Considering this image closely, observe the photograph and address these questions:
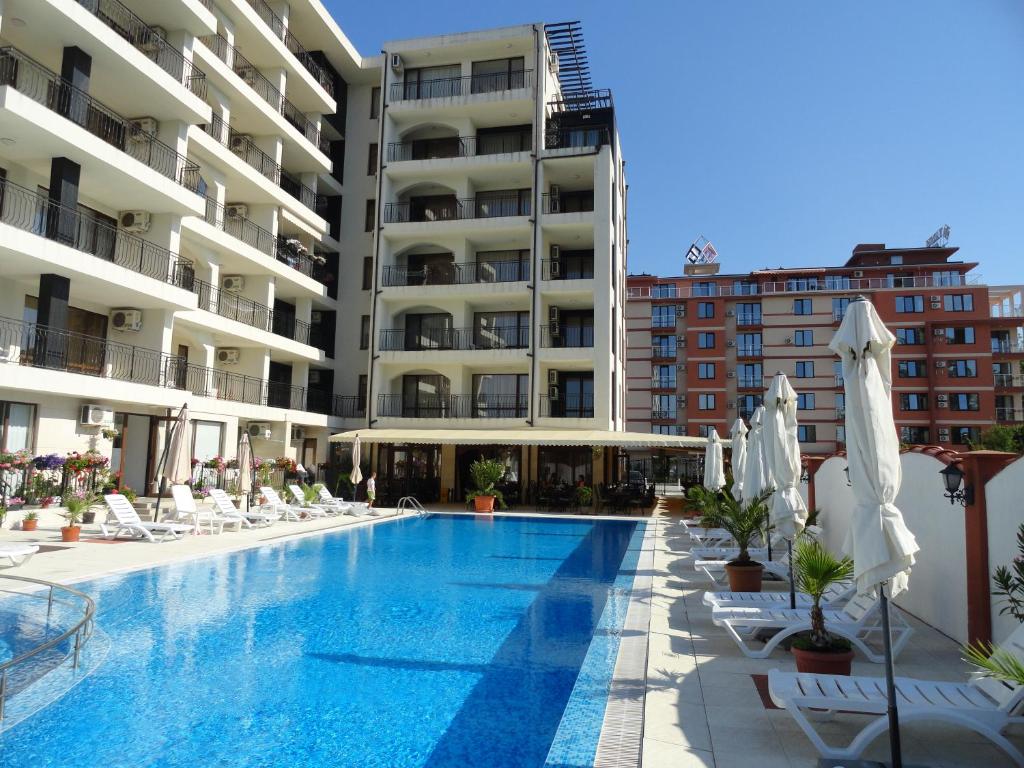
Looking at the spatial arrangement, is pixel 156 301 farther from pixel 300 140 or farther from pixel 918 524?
pixel 918 524

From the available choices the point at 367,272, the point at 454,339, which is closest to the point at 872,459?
the point at 454,339

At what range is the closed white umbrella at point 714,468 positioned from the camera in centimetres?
1809

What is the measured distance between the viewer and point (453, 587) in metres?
11.4

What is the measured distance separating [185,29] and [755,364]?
4654cm

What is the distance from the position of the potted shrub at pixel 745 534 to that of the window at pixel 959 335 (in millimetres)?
49058

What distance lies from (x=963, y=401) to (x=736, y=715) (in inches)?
2137

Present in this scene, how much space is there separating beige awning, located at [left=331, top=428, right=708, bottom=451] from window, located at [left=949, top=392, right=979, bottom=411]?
114 ft

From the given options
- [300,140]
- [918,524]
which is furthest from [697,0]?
[300,140]

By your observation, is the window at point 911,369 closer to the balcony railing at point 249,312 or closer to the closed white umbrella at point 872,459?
the balcony railing at point 249,312

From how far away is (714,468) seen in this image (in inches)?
726

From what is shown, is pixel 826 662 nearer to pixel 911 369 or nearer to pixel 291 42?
pixel 291 42

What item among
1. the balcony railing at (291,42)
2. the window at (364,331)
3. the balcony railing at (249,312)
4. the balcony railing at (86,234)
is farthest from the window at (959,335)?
the balcony railing at (86,234)

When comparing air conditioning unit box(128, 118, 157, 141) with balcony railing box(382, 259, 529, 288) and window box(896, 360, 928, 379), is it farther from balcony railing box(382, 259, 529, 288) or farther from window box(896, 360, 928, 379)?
window box(896, 360, 928, 379)

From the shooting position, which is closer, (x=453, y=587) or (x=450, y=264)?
(x=453, y=587)
